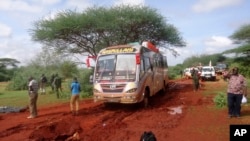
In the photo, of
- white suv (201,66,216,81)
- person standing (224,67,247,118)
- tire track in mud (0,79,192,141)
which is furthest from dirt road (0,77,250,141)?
white suv (201,66,216,81)

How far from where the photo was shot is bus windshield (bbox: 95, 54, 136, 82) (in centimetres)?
1609

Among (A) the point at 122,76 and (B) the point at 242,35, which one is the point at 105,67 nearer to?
(A) the point at 122,76

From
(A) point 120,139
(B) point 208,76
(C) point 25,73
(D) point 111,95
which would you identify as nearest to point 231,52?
(D) point 111,95

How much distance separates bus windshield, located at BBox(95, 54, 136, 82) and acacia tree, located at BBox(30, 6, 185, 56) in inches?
383

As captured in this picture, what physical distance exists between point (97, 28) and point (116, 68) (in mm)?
10598

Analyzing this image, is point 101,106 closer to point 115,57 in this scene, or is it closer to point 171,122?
point 115,57

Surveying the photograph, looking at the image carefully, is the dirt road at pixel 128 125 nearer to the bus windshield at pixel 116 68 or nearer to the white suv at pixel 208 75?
the bus windshield at pixel 116 68

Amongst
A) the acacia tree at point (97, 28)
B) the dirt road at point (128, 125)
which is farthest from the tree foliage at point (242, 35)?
the acacia tree at point (97, 28)

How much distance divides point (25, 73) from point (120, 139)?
32.3 m

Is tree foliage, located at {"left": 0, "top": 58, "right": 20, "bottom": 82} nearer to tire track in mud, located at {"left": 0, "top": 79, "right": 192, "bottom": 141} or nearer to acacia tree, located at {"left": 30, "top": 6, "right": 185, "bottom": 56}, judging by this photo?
acacia tree, located at {"left": 30, "top": 6, "right": 185, "bottom": 56}

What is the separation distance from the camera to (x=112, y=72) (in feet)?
53.8

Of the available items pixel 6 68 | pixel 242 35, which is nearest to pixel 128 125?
pixel 242 35

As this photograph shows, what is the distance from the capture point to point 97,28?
26.5m

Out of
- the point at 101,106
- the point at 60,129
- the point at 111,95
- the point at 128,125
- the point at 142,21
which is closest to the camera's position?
the point at 60,129
